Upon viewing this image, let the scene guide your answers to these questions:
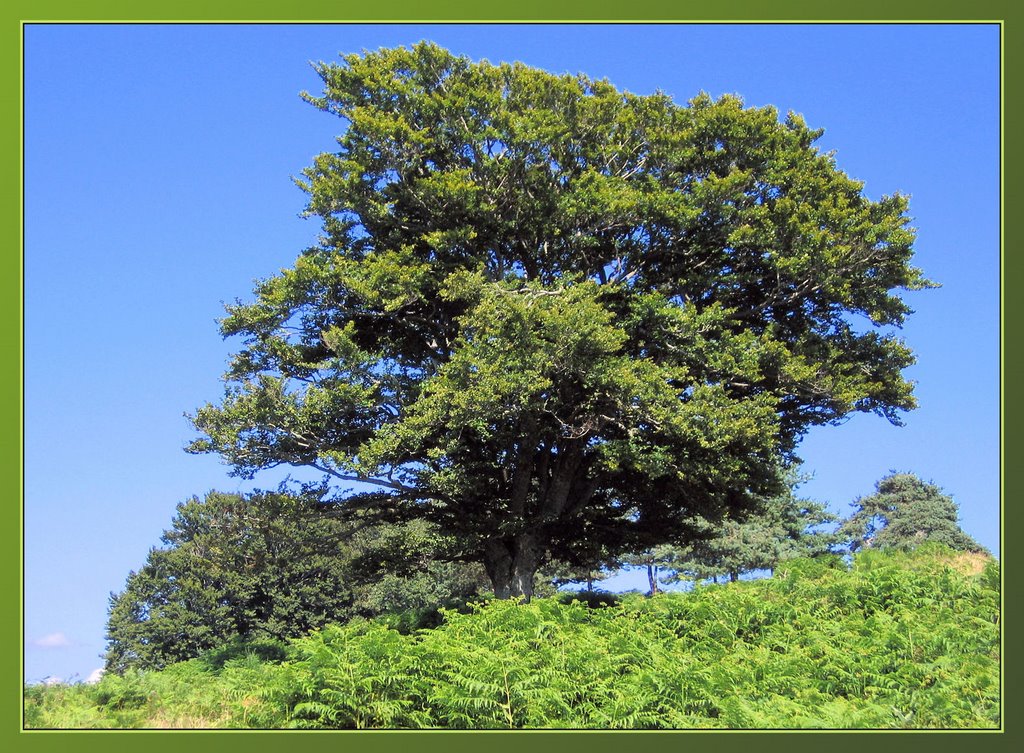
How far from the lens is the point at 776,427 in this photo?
824 inches

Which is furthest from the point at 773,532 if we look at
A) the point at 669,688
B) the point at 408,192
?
the point at 669,688

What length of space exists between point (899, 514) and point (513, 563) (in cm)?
3818

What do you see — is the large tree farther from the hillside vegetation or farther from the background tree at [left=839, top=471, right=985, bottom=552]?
the background tree at [left=839, top=471, right=985, bottom=552]

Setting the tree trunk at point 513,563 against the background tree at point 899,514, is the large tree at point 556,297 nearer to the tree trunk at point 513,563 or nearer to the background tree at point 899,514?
the tree trunk at point 513,563

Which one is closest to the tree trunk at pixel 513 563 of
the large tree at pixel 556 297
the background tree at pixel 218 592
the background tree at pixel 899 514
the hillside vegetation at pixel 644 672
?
the large tree at pixel 556 297

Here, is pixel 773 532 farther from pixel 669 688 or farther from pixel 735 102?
pixel 669 688

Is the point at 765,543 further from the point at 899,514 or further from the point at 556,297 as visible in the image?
the point at 556,297

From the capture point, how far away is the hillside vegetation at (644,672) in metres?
12.1

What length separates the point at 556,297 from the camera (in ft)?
66.9

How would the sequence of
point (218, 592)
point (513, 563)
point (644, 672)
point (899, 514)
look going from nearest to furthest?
point (644, 672) → point (513, 563) → point (218, 592) → point (899, 514)

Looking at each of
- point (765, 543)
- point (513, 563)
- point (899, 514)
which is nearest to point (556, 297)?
point (513, 563)

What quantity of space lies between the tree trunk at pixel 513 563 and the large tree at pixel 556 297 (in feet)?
0.19

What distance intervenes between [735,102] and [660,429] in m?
7.97

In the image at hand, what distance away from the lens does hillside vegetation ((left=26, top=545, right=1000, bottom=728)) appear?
39.8ft
